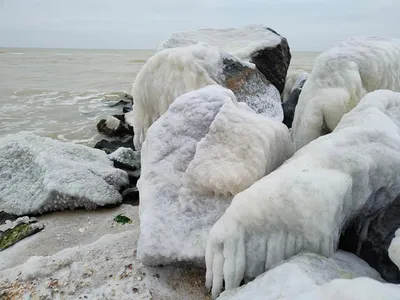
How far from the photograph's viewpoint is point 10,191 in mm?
3662

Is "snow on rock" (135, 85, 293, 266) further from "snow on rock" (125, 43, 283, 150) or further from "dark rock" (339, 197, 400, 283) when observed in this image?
"snow on rock" (125, 43, 283, 150)

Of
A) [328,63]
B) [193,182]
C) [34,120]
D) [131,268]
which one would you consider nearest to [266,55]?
[328,63]

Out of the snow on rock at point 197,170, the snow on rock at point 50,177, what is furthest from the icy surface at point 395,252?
the snow on rock at point 50,177

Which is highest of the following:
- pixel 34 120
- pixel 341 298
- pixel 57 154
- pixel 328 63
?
pixel 328 63

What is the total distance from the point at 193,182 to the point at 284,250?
31.2 inches

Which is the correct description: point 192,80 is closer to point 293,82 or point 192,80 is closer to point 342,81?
point 342,81

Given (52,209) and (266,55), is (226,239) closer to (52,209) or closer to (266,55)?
(52,209)

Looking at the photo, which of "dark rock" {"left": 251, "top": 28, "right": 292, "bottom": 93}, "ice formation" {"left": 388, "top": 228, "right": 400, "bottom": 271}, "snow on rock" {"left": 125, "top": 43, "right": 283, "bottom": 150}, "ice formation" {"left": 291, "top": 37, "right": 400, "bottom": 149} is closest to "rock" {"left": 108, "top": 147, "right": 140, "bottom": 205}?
"snow on rock" {"left": 125, "top": 43, "right": 283, "bottom": 150}

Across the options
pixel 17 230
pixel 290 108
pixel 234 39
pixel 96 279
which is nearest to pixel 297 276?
pixel 96 279

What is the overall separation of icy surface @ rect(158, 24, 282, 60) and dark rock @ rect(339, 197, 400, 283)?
3756 millimetres

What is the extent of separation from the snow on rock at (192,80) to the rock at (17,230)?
208 cm

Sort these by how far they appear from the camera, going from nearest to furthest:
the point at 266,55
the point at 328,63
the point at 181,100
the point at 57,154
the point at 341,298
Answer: the point at 341,298
the point at 181,100
the point at 328,63
the point at 57,154
the point at 266,55

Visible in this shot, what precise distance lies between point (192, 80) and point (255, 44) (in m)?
2.06

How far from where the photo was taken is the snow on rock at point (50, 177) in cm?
338
